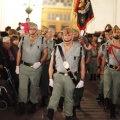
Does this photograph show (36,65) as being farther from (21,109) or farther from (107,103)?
(107,103)

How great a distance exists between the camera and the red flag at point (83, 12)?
7.80 m

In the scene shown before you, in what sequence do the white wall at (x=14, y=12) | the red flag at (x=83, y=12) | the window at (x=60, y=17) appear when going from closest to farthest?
the red flag at (x=83, y=12), the white wall at (x=14, y=12), the window at (x=60, y=17)

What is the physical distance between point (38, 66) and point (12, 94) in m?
1.04

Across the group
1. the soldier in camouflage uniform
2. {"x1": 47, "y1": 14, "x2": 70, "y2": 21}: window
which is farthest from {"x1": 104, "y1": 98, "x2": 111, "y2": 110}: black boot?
{"x1": 47, "y1": 14, "x2": 70, "y2": 21}: window

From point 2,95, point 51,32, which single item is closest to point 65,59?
point 2,95

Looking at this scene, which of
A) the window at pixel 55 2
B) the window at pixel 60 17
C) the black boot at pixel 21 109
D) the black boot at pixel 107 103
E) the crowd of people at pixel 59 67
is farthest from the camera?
the window at pixel 60 17

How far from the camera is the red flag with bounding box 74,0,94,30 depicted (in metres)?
7.80

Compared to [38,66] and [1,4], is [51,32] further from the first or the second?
[1,4]

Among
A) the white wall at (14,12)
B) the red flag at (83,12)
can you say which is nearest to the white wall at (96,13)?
the white wall at (14,12)

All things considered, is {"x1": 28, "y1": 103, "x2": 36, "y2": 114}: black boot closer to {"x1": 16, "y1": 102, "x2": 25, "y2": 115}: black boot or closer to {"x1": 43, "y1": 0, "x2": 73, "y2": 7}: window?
{"x1": 16, "y1": 102, "x2": 25, "y2": 115}: black boot

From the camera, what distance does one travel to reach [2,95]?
664cm

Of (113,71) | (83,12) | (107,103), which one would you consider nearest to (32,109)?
(107,103)

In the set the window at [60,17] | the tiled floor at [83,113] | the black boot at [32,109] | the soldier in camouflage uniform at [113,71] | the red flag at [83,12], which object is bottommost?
the tiled floor at [83,113]

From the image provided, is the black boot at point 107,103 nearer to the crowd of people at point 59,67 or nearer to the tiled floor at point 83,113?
the crowd of people at point 59,67
